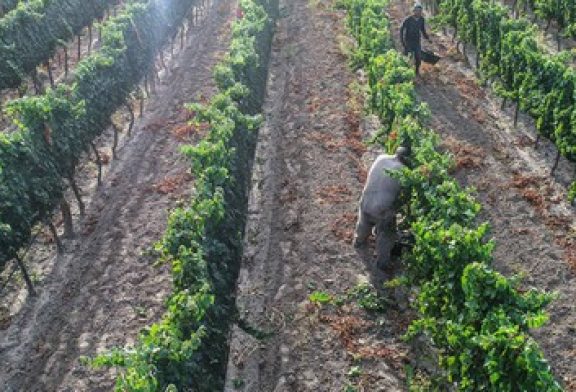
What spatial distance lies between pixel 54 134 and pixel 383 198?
8023 millimetres

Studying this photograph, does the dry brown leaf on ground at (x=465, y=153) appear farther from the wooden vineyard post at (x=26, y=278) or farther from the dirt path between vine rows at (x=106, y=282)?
the wooden vineyard post at (x=26, y=278)

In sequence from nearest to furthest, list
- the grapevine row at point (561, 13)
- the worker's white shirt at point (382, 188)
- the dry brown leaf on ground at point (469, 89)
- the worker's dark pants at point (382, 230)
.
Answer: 1. the worker's white shirt at point (382, 188)
2. the worker's dark pants at point (382, 230)
3. the dry brown leaf on ground at point (469, 89)
4. the grapevine row at point (561, 13)

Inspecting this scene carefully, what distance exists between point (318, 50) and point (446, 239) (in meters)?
16.2

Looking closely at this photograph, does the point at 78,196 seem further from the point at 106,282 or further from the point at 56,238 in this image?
the point at 106,282

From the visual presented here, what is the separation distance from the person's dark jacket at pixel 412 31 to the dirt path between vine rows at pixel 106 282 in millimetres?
7721

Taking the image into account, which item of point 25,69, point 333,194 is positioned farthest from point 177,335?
point 25,69

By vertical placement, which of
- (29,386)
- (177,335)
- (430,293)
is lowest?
Result: (29,386)

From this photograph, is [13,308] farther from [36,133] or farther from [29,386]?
[36,133]

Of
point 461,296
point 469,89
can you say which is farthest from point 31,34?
point 461,296

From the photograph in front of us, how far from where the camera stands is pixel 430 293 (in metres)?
10.1

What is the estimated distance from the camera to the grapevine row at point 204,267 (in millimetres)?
7945

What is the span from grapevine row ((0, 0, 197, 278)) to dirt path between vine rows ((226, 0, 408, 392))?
4.55 meters

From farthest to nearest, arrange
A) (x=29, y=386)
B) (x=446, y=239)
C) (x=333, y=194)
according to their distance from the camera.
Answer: (x=333, y=194)
(x=29, y=386)
(x=446, y=239)

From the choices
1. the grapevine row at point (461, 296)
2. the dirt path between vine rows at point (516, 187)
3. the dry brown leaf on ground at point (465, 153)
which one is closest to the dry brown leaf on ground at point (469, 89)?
the dirt path between vine rows at point (516, 187)
